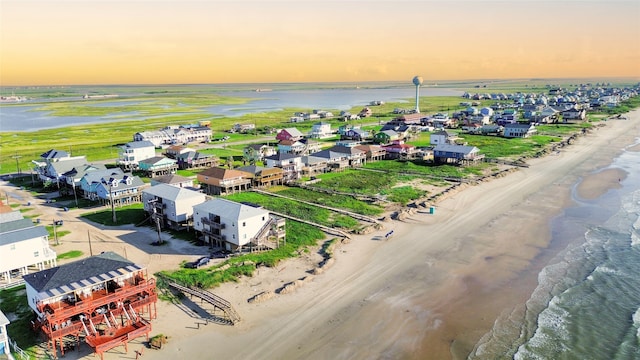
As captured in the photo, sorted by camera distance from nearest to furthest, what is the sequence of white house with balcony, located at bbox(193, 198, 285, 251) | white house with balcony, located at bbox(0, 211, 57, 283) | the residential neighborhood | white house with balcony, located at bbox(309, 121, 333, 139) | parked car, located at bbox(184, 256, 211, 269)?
the residential neighborhood, white house with balcony, located at bbox(0, 211, 57, 283), parked car, located at bbox(184, 256, 211, 269), white house with balcony, located at bbox(193, 198, 285, 251), white house with balcony, located at bbox(309, 121, 333, 139)

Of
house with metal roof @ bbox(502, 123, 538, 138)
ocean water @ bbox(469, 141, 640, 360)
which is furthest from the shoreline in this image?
house with metal roof @ bbox(502, 123, 538, 138)

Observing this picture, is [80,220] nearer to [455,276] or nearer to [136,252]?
[136,252]

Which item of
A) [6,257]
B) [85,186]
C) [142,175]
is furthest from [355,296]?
[142,175]

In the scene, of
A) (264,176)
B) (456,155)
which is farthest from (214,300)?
(456,155)

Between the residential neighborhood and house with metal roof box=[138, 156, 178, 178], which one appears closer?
the residential neighborhood

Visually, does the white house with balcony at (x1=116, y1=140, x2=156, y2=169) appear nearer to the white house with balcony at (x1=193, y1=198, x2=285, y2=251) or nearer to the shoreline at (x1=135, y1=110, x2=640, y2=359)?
the white house with balcony at (x1=193, y1=198, x2=285, y2=251)

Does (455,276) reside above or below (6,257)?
→ below

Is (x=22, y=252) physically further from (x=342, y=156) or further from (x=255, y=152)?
(x=342, y=156)

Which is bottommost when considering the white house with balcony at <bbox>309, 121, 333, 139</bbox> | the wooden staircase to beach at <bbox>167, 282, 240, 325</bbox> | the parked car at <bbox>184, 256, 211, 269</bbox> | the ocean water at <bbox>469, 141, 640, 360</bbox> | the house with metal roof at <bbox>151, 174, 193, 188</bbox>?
the ocean water at <bbox>469, 141, 640, 360</bbox>
